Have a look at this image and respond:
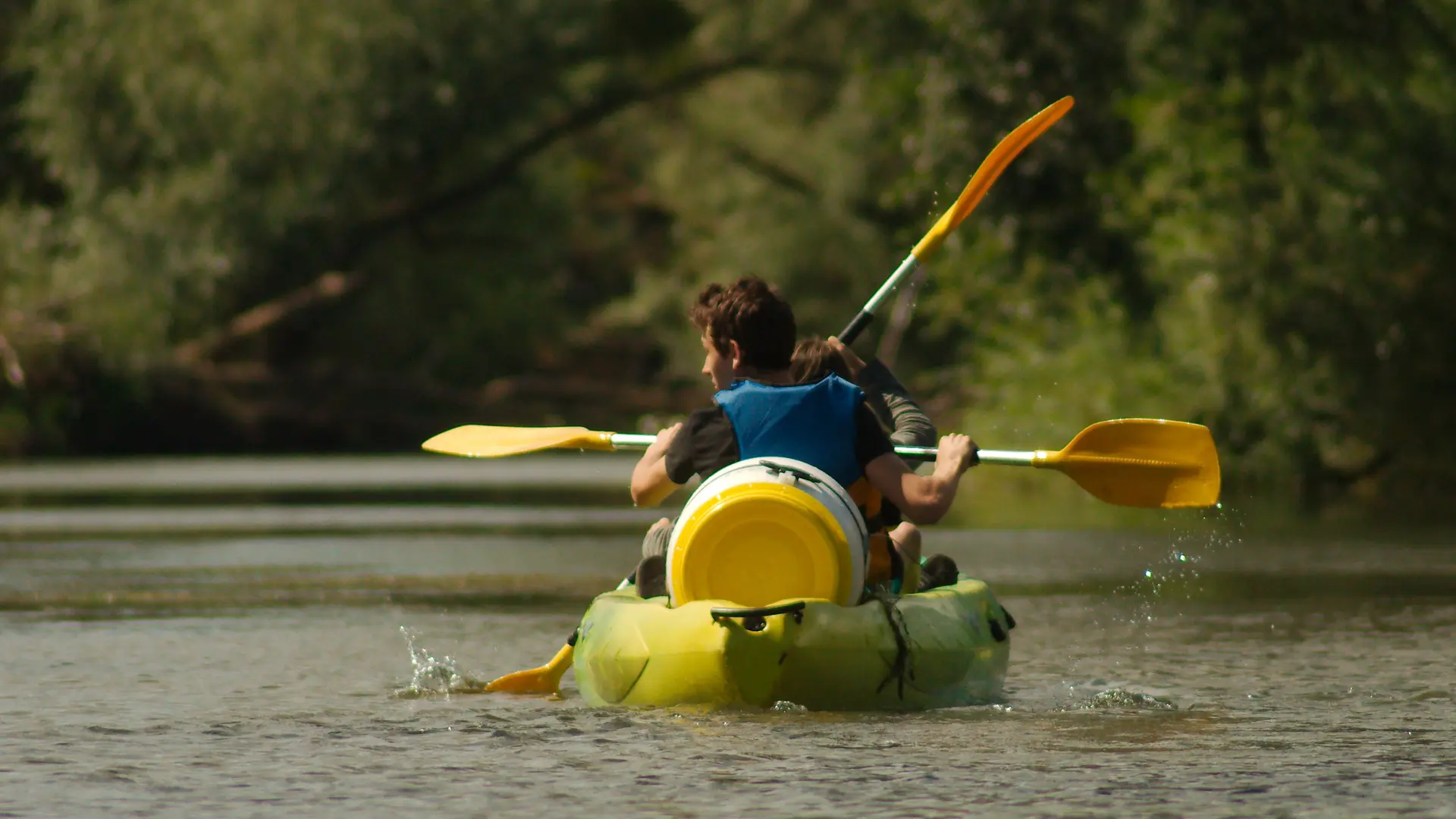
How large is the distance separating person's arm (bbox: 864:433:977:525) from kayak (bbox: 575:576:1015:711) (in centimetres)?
38

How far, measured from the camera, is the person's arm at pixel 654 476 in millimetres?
8320

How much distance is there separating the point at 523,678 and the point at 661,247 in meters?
46.3

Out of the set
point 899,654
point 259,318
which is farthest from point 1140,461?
point 259,318

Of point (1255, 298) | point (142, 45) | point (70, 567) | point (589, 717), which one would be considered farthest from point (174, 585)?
point (142, 45)

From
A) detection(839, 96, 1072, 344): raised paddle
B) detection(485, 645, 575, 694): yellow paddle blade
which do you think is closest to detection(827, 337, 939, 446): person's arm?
detection(839, 96, 1072, 344): raised paddle

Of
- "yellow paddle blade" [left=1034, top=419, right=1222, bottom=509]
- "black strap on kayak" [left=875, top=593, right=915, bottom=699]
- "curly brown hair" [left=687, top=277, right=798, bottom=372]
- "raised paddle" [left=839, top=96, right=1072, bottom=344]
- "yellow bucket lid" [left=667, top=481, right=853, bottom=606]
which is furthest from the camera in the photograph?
"raised paddle" [left=839, top=96, right=1072, bottom=344]

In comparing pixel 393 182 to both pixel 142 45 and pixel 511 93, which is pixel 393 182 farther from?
pixel 142 45

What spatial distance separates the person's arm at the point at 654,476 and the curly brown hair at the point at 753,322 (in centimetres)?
37

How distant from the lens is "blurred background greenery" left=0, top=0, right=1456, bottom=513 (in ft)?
74.4

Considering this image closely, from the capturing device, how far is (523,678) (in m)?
9.09

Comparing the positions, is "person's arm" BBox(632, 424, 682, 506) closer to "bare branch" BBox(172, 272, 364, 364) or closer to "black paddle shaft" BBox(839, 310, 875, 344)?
"black paddle shaft" BBox(839, 310, 875, 344)

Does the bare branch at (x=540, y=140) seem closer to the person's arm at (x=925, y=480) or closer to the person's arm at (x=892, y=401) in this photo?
the person's arm at (x=892, y=401)

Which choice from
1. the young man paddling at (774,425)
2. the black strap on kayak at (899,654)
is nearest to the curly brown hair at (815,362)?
the young man paddling at (774,425)

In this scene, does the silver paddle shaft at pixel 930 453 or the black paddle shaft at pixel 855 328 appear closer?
the silver paddle shaft at pixel 930 453
